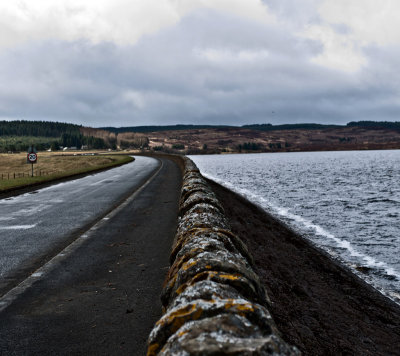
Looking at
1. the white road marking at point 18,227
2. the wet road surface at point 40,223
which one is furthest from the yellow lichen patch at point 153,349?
the white road marking at point 18,227

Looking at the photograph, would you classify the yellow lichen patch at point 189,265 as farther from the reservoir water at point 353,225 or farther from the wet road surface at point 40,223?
the reservoir water at point 353,225

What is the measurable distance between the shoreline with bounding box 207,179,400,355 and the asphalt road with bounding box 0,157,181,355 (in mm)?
2325

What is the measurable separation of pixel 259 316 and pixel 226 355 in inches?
25.5

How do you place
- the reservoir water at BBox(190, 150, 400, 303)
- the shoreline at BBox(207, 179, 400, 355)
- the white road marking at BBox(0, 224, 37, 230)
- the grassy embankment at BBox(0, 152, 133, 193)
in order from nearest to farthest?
the shoreline at BBox(207, 179, 400, 355) → the white road marking at BBox(0, 224, 37, 230) → the reservoir water at BBox(190, 150, 400, 303) → the grassy embankment at BBox(0, 152, 133, 193)

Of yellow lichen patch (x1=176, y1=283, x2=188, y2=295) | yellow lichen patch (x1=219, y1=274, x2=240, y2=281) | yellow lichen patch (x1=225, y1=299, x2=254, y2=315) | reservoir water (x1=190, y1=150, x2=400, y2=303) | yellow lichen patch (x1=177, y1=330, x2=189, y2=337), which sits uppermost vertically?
yellow lichen patch (x1=225, y1=299, x2=254, y2=315)

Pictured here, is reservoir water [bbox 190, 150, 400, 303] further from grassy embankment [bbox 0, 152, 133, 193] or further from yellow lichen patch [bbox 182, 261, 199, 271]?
grassy embankment [bbox 0, 152, 133, 193]

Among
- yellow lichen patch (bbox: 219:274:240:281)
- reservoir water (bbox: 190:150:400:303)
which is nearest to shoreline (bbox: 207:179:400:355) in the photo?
reservoir water (bbox: 190:150:400:303)

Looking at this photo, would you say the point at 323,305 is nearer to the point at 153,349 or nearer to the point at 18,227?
the point at 153,349

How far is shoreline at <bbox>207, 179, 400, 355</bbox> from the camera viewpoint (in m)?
5.78

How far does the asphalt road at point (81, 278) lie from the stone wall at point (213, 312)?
3.39ft

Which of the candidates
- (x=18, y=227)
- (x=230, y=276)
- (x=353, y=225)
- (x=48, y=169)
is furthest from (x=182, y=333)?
(x=48, y=169)

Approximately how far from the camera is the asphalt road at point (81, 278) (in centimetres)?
421

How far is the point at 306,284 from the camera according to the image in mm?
9297

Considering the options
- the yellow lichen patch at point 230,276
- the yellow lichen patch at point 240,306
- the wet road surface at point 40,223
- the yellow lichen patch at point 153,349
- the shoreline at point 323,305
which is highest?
the yellow lichen patch at point 240,306
